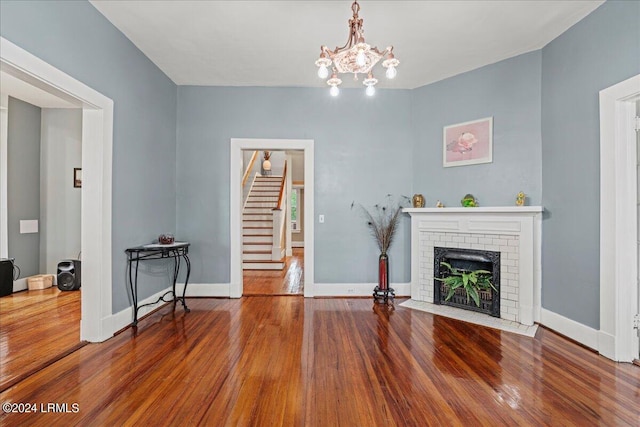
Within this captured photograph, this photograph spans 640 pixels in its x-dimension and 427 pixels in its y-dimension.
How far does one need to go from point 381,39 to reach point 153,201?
3122 millimetres

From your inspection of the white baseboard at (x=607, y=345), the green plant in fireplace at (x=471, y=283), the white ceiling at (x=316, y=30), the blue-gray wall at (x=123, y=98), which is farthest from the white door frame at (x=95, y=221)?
the white baseboard at (x=607, y=345)

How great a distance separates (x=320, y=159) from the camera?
4387 mm

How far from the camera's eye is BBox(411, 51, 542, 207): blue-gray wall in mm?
3439

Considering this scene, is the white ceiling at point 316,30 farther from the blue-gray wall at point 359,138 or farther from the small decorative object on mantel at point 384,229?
the small decorative object on mantel at point 384,229

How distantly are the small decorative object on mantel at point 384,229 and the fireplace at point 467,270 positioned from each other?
0.60 meters

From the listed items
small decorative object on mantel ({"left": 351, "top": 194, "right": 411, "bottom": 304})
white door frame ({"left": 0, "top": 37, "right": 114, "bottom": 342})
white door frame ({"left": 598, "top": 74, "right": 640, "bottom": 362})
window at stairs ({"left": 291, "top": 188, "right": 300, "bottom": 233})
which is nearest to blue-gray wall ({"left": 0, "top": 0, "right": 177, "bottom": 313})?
white door frame ({"left": 0, "top": 37, "right": 114, "bottom": 342})

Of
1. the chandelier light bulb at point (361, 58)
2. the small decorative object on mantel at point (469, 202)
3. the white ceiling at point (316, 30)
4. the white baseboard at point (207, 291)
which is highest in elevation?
the white ceiling at point (316, 30)

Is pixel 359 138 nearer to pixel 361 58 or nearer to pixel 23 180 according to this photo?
pixel 361 58

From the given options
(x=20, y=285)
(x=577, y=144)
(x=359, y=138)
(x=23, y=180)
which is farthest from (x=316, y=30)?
(x=20, y=285)

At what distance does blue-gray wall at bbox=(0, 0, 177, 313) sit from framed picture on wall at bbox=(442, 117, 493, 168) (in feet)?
11.9

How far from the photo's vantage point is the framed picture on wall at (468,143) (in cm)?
372

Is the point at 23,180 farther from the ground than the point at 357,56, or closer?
closer

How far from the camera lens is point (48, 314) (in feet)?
11.4

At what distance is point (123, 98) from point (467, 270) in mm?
4275
